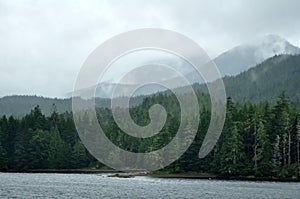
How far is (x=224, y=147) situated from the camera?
104 meters

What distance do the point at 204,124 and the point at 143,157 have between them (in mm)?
22890

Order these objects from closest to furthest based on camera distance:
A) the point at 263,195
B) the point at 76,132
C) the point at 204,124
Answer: the point at 263,195 < the point at 204,124 < the point at 76,132

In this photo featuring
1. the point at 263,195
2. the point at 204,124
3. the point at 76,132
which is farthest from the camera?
the point at 76,132

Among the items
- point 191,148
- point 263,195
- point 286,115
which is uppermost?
point 286,115

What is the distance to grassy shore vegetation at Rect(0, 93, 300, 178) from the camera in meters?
100

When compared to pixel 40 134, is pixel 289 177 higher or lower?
lower

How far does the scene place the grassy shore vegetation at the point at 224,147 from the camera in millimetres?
100188

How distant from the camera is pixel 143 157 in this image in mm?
130125

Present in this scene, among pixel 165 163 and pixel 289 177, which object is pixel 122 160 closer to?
pixel 165 163

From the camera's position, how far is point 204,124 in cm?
11662

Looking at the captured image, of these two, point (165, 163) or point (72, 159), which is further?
point (72, 159)

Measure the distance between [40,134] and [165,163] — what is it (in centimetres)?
4225

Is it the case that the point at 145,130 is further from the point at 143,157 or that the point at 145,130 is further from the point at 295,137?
the point at 295,137

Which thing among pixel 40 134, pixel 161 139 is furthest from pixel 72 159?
pixel 161 139
